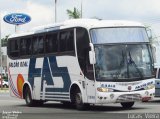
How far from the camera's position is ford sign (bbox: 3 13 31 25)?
55.3 m

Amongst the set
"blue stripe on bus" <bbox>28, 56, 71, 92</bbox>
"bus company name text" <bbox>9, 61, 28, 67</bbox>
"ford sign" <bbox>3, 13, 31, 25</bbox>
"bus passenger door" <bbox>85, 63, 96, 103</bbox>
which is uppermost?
"ford sign" <bbox>3, 13, 31, 25</bbox>

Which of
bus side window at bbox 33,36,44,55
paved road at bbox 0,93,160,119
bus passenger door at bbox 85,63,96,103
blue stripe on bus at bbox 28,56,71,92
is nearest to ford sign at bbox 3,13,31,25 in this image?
blue stripe on bus at bbox 28,56,71,92

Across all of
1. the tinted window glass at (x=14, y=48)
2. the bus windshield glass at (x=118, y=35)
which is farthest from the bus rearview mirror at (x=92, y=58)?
the tinted window glass at (x=14, y=48)

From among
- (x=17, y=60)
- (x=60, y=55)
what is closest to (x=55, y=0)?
(x=17, y=60)

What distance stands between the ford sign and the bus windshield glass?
3396 centimetres

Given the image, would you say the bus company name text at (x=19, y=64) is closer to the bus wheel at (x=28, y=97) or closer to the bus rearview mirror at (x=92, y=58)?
the bus wheel at (x=28, y=97)

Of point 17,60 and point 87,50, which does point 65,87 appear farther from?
point 17,60

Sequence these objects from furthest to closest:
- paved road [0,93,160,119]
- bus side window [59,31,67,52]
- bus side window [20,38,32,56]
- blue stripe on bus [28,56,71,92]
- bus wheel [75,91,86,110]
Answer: bus side window [20,38,32,56] < blue stripe on bus [28,56,71,92] < bus side window [59,31,67,52] < bus wheel [75,91,86,110] < paved road [0,93,160,119]

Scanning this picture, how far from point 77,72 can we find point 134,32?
261cm

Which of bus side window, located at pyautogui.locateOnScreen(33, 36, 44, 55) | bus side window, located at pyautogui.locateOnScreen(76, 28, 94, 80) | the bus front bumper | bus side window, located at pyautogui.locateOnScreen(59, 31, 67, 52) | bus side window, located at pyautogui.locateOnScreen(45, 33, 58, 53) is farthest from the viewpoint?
bus side window, located at pyautogui.locateOnScreen(33, 36, 44, 55)

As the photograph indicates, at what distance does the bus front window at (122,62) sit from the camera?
68.4 feet

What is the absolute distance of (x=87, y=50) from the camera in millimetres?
21188

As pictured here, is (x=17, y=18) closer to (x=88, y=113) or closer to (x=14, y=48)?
(x=14, y=48)

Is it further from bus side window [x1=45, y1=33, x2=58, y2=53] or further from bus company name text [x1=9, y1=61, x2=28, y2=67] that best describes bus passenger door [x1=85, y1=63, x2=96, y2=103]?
bus company name text [x1=9, y1=61, x2=28, y2=67]
